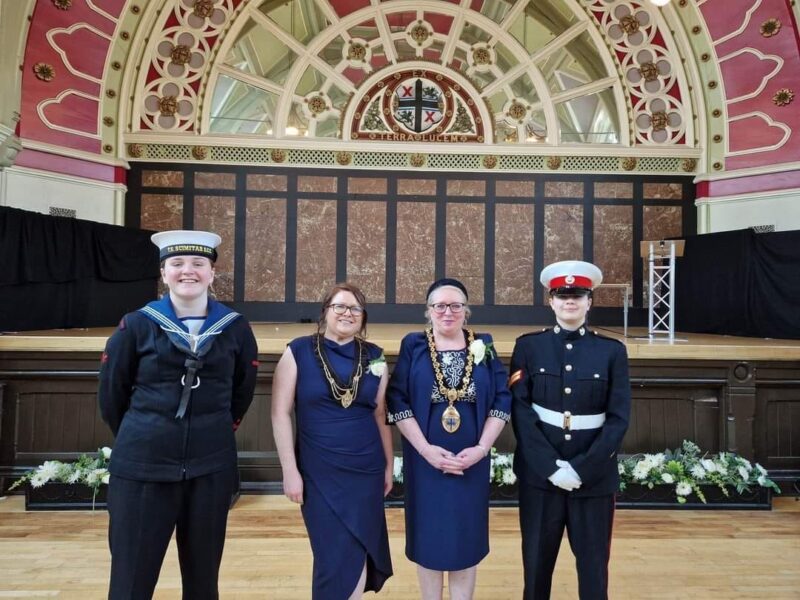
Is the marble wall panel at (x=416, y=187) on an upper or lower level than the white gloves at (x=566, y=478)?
upper

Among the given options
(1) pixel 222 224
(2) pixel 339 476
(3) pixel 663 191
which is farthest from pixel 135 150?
(3) pixel 663 191

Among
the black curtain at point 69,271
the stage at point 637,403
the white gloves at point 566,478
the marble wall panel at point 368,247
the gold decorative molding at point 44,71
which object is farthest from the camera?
the marble wall panel at point 368,247

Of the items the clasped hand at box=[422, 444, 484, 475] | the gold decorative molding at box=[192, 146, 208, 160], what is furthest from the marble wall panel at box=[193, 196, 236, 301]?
the clasped hand at box=[422, 444, 484, 475]

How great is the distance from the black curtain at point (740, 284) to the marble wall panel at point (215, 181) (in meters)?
6.54

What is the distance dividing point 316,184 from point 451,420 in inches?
267

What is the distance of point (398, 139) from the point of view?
336 inches

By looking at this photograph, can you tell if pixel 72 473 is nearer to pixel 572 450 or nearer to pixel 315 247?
pixel 572 450

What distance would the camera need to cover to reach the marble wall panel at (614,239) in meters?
8.58

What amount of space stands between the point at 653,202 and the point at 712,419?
487cm

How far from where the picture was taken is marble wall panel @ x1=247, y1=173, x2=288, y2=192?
27.8 feet

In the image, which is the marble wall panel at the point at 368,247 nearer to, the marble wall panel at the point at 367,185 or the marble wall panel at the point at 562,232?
the marble wall panel at the point at 367,185

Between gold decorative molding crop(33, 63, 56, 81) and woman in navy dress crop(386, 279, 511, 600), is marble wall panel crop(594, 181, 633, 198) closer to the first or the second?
woman in navy dress crop(386, 279, 511, 600)

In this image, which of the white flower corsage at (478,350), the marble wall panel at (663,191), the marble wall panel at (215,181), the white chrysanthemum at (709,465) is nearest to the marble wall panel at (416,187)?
the marble wall panel at (215,181)

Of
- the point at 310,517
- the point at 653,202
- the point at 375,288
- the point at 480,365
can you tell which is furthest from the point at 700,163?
the point at 310,517
